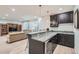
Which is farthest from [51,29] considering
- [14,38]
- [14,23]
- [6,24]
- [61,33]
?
[14,38]

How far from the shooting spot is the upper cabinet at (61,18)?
11.3 ft

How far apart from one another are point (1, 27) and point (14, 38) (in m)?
2.25

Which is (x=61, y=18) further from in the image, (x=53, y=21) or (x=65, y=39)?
(x=65, y=39)

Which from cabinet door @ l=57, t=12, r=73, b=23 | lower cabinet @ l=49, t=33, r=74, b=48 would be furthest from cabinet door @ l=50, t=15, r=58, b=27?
lower cabinet @ l=49, t=33, r=74, b=48

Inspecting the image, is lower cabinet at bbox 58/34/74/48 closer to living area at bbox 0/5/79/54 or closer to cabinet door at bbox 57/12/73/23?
living area at bbox 0/5/79/54

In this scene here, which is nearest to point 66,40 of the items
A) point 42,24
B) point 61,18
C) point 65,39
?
point 65,39

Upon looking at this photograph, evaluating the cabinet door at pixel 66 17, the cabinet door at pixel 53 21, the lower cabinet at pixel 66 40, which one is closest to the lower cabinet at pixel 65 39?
the lower cabinet at pixel 66 40

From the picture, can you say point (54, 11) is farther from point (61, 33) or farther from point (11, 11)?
point (11, 11)

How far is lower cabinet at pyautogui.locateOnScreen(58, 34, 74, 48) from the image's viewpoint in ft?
11.8

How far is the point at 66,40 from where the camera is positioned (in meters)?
3.77

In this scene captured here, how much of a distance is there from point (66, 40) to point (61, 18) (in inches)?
45.0

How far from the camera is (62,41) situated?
12.8 ft

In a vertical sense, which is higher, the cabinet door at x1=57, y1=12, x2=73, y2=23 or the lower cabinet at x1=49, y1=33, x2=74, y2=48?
the cabinet door at x1=57, y1=12, x2=73, y2=23

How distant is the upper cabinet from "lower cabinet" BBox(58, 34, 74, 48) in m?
0.69
